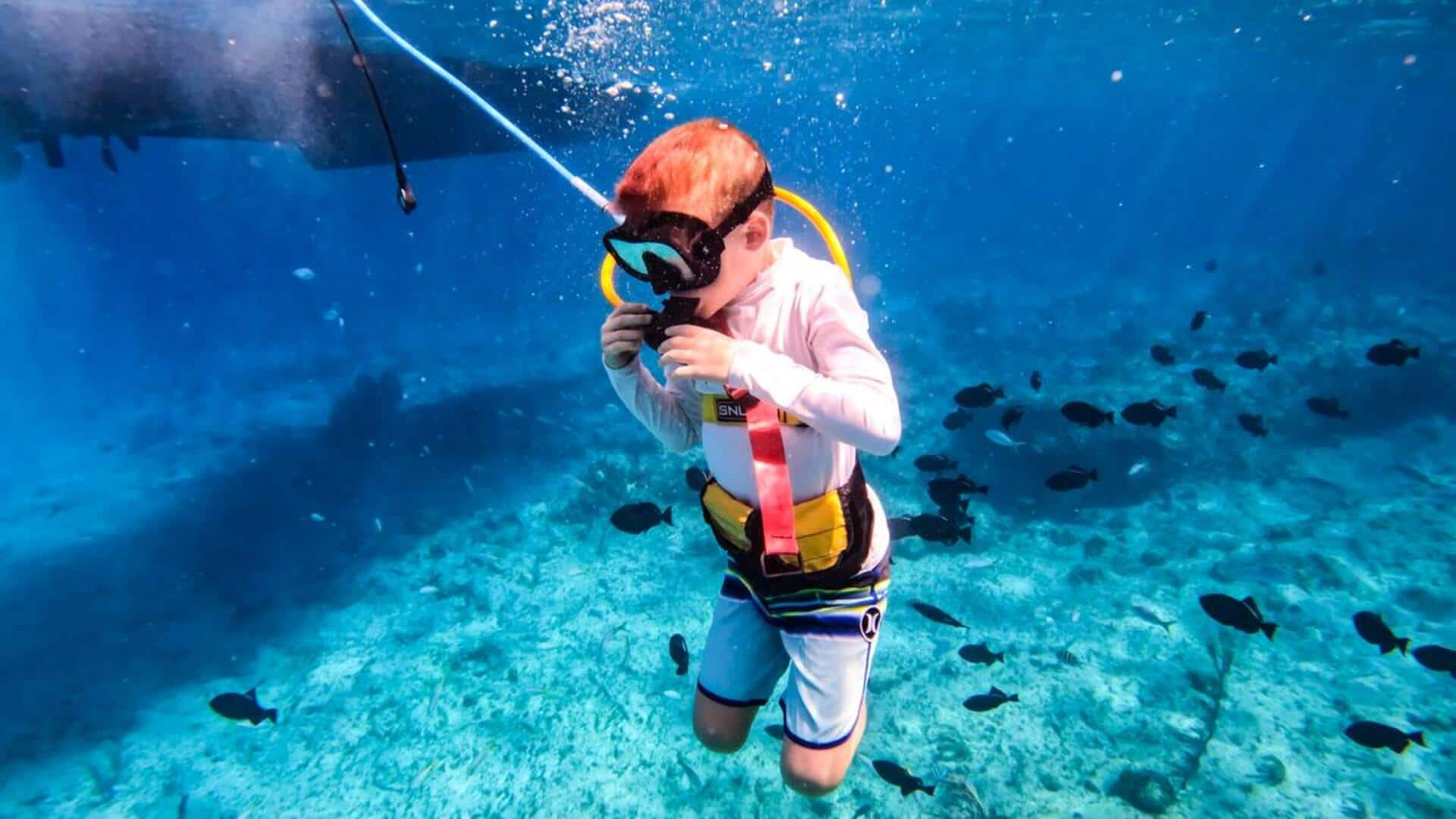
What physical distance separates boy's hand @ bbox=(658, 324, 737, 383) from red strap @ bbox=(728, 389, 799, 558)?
288mm

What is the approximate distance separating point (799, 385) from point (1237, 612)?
17.4 ft

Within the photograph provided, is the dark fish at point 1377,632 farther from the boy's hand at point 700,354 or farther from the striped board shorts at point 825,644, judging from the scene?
the boy's hand at point 700,354

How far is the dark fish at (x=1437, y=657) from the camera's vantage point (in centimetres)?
554

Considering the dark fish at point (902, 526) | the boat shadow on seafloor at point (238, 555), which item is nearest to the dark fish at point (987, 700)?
the dark fish at point (902, 526)

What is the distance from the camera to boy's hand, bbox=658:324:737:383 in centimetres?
217

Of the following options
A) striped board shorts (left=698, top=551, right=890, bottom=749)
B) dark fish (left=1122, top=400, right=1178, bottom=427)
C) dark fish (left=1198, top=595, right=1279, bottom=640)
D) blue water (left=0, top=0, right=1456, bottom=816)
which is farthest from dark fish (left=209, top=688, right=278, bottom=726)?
dark fish (left=1122, top=400, right=1178, bottom=427)

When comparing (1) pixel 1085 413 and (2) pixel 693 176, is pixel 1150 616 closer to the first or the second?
(1) pixel 1085 413

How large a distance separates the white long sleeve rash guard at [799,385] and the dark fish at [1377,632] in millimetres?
5294

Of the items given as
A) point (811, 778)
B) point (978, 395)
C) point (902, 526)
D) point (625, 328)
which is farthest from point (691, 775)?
point (625, 328)

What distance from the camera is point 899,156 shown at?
134 metres

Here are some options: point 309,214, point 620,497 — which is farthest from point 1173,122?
point 309,214

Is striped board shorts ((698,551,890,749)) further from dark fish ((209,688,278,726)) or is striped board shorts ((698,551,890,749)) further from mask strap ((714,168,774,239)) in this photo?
dark fish ((209,688,278,726))

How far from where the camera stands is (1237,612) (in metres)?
5.46

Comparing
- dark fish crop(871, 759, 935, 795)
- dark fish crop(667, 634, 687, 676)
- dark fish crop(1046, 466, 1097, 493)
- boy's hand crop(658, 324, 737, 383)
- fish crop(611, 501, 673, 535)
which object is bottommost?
dark fish crop(667, 634, 687, 676)
